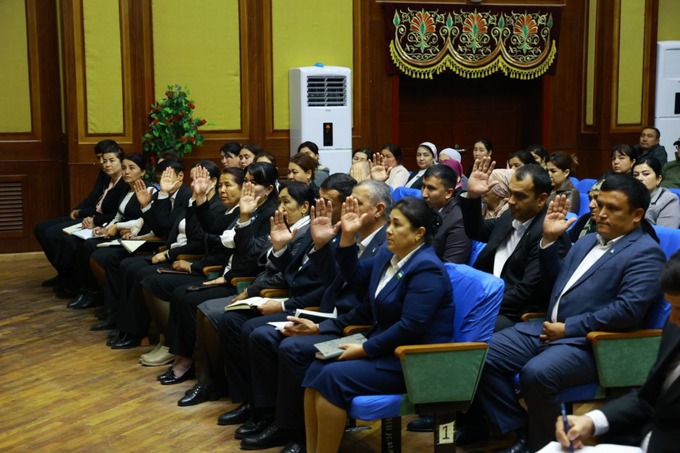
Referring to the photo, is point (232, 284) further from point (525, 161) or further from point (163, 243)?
point (525, 161)

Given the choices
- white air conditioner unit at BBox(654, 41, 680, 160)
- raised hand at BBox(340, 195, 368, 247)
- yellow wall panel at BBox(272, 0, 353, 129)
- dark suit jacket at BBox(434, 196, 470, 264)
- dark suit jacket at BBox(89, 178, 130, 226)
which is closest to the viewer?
raised hand at BBox(340, 195, 368, 247)

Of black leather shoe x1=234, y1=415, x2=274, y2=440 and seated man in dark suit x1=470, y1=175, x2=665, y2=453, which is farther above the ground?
seated man in dark suit x1=470, y1=175, x2=665, y2=453

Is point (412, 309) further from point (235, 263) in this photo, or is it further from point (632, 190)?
point (235, 263)

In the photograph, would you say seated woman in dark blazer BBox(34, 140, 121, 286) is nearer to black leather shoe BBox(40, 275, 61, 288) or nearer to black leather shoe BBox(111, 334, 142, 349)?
black leather shoe BBox(40, 275, 61, 288)

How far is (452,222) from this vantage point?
15.6 ft

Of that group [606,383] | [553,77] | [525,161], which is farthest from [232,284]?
[553,77]

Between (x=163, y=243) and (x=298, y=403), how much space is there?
2.65m

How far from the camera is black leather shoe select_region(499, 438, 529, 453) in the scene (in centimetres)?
386

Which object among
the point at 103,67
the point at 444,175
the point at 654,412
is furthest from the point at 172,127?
the point at 654,412

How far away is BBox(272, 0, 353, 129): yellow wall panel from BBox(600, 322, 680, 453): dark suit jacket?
745cm

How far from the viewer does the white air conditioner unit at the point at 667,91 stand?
1073 centimetres

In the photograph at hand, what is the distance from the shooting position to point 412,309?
351cm

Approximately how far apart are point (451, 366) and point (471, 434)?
725mm

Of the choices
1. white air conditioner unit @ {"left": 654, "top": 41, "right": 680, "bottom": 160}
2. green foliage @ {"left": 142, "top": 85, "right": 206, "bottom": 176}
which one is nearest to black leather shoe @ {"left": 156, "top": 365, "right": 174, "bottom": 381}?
green foliage @ {"left": 142, "top": 85, "right": 206, "bottom": 176}
